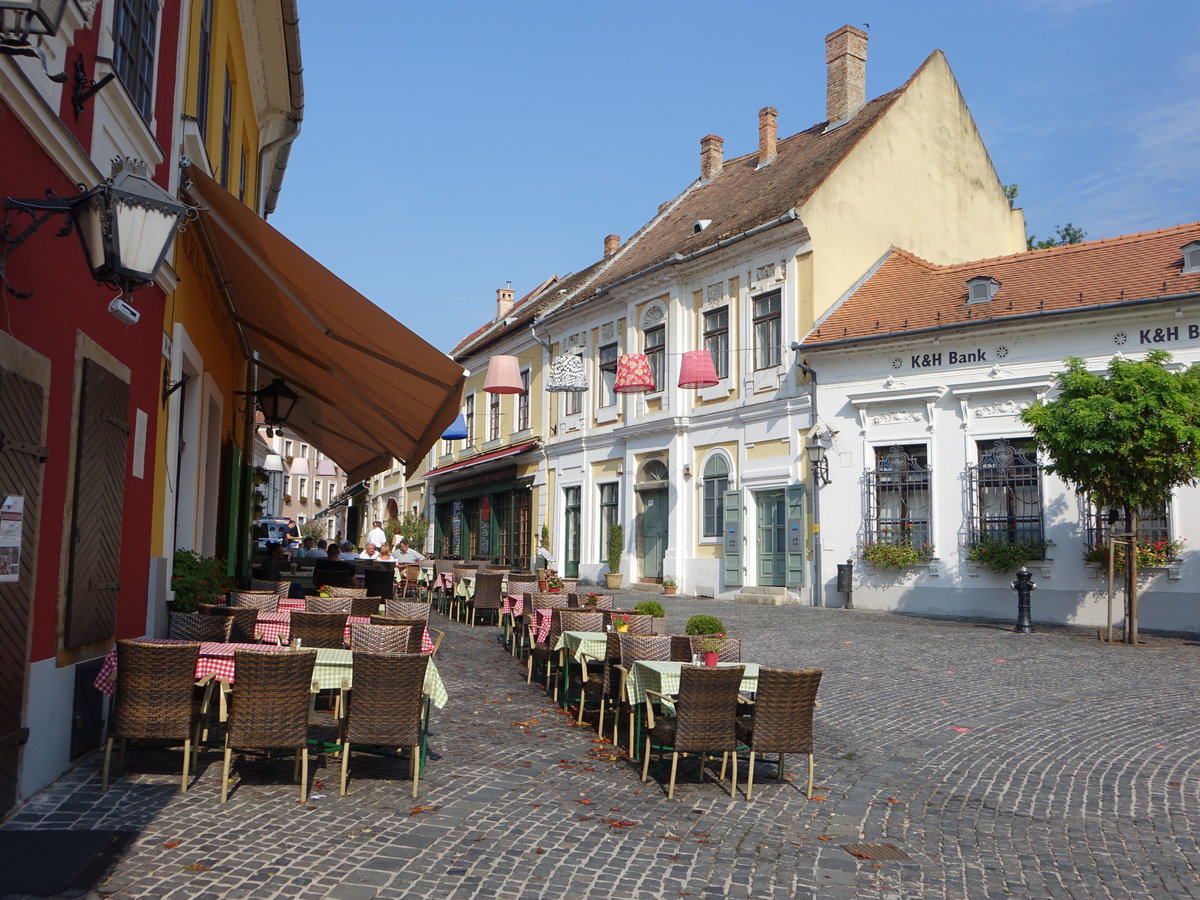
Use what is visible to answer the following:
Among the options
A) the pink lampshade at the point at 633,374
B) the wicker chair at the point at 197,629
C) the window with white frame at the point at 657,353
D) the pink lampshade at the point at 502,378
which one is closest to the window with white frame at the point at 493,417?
the window with white frame at the point at 657,353

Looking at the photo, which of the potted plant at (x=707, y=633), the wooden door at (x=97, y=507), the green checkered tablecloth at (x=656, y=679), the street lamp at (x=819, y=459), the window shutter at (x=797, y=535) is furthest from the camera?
the window shutter at (x=797, y=535)

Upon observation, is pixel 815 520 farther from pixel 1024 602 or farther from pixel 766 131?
pixel 766 131

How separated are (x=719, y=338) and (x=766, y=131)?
22.0 feet

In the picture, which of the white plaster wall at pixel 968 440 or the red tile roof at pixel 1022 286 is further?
the red tile roof at pixel 1022 286

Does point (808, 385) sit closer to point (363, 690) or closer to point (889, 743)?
point (889, 743)

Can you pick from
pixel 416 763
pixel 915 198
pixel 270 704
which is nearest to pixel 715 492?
pixel 915 198

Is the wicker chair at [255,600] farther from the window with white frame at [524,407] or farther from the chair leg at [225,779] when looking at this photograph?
the window with white frame at [524,407]

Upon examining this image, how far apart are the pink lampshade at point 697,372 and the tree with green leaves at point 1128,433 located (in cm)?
695

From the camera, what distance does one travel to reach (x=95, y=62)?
539cm

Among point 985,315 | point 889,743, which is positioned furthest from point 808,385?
point 889,743

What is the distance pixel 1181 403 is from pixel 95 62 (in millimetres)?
12574

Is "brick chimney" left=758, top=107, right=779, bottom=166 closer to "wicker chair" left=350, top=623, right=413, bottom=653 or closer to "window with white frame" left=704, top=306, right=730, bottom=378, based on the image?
"window with white frame" left=704, top=306, right=730, bottom=378

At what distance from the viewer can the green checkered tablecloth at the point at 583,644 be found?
845 centimetres

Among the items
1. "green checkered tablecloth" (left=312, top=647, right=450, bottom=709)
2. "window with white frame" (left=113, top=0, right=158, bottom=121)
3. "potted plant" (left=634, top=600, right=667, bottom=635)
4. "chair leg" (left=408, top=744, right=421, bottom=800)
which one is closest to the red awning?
"potted plant" (left=634, top=600, right=667, bottom=635)
